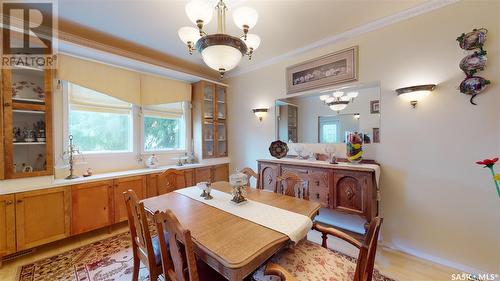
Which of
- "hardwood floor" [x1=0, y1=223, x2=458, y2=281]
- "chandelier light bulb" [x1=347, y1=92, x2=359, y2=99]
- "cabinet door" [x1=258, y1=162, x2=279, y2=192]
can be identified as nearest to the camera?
"hardwood floor" [x1=0, y1=223, x2=458, y2=281]

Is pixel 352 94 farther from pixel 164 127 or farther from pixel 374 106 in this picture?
pixel 164 127

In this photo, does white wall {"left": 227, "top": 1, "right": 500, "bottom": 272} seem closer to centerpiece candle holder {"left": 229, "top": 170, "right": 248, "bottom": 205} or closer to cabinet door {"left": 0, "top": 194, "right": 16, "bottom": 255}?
centerpiece candle holder {"left": 229, "top": 170, "right": 248, "bottom": 205}

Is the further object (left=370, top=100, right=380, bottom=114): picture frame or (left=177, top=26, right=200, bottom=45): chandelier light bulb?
(left=370, top=100, right=380, bottom=114): picture frame

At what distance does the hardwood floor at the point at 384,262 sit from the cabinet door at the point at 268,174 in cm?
91

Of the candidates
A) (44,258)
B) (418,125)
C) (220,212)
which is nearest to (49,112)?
(44,258)

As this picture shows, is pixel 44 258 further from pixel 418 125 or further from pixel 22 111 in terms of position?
pixel 418 125

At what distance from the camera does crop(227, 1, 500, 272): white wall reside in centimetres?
188

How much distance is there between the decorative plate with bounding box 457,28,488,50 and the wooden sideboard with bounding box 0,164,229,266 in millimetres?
3491

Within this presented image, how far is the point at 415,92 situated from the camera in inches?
85.1

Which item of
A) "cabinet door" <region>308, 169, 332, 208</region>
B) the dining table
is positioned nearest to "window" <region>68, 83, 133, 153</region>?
the dining table

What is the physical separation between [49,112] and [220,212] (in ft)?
8.19

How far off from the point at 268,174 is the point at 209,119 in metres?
1.80

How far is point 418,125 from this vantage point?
224 cm

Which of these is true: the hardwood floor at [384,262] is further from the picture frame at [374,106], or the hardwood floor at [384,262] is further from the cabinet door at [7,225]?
the picture frame at [374,106]
